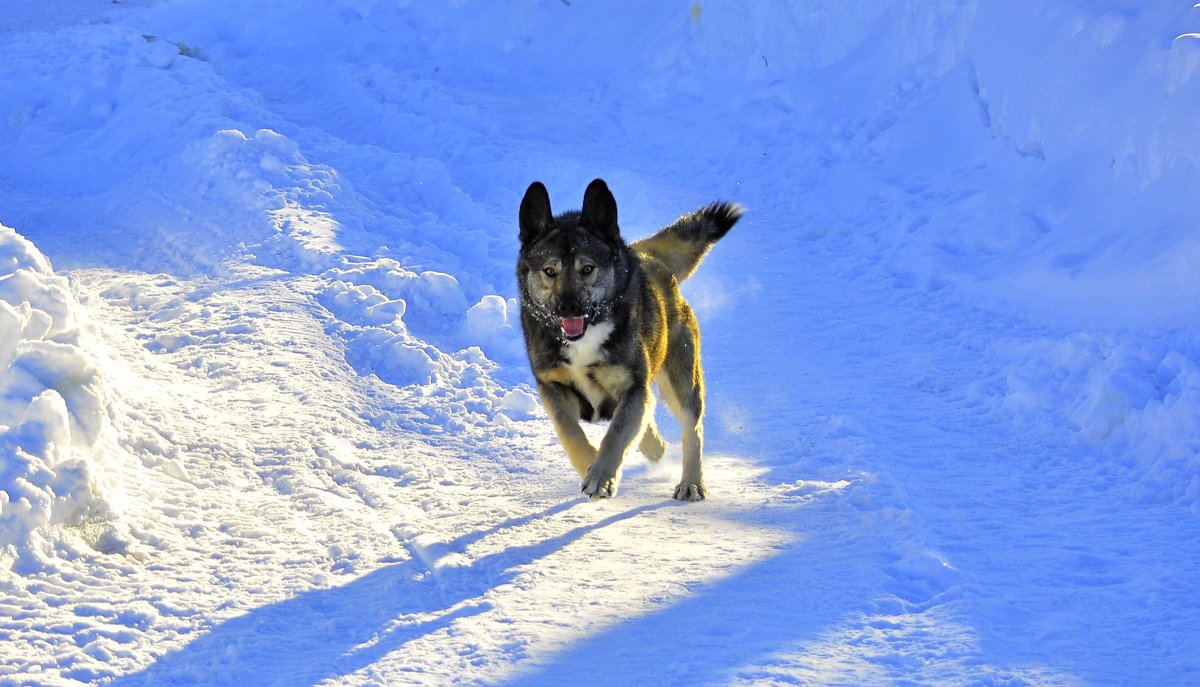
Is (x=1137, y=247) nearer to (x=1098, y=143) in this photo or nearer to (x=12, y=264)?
(x=1098, y=143)

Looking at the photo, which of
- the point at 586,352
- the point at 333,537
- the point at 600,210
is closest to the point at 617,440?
the point at 586,352

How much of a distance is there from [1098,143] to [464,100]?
7.74m

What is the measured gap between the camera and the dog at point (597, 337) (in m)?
6.41

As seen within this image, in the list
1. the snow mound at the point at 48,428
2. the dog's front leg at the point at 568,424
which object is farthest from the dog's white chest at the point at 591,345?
the snow mound at the point at 48,428

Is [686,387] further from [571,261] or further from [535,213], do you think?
[535,213]

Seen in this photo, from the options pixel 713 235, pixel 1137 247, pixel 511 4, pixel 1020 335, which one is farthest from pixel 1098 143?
pixel 511 4

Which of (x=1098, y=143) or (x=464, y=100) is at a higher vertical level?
(x=464, y=100)

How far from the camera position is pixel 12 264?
6285 millimetres

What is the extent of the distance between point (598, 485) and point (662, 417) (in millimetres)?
2752

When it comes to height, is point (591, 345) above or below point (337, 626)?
above

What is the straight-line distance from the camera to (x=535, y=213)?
6.80m

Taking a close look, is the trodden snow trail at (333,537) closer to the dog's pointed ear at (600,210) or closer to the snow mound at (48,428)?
the snow mound at (48,428)

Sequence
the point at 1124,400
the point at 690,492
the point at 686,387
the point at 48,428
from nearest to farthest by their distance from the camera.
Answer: the point at 48,428, the point at 690,492, the point at 1124,400, the point at 686,387

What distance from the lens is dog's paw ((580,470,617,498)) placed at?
6051 mm
